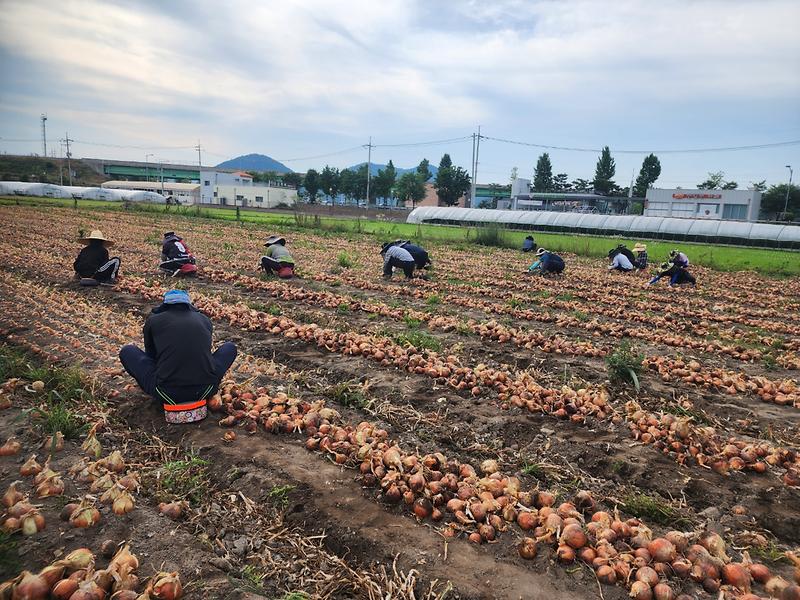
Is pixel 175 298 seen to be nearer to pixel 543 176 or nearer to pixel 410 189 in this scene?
pixel 410 189

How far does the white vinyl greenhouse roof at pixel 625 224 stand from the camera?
33.6 metres

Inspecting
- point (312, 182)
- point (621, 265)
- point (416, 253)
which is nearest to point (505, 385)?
point (416, 253)

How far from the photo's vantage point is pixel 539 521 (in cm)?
307

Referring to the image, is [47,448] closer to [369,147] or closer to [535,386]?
[535,386]

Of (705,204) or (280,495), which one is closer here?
(280,495)

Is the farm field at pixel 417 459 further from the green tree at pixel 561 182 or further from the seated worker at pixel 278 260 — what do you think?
the green tree at pixel 561 182

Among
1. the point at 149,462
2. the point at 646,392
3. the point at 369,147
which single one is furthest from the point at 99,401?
the point at 369,147

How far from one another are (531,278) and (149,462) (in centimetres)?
1159

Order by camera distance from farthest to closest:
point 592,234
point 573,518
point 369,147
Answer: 1. point 369,147
2. point 592,234
3. point 573,518

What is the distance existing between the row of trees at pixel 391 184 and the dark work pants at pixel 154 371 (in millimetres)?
72890

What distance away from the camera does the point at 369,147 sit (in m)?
76.2

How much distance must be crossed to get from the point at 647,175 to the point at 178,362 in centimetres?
8794

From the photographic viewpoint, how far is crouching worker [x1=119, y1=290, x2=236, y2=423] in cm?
420

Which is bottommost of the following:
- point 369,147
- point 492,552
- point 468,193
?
point 492,552
